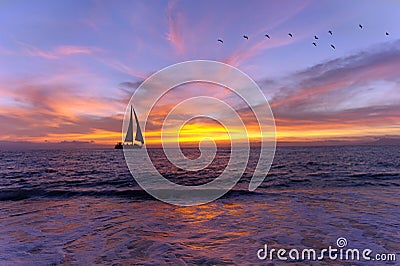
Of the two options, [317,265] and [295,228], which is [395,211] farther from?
[317,265]

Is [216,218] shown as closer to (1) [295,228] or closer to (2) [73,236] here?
(1) [295,228]

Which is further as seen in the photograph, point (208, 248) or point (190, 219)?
point (190, 219)

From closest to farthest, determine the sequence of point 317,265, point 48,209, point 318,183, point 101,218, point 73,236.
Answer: point 317,265
point 73,236
point 101,218
point 48,209
point 318,183

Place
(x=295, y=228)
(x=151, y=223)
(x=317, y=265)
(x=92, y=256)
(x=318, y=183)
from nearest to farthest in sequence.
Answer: (x=317, y=265) → (x=92, y=256) → (x=295, y=228) → (x=151, y=223) → (x=318, y=183)

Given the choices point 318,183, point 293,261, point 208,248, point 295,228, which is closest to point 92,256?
point 208,248

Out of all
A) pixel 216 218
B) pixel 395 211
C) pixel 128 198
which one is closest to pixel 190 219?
pixel 216 218

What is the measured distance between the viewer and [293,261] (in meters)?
7.73

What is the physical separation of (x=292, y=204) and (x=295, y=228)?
5.43m

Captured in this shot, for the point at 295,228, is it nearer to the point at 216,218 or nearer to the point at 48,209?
the point at 216,218

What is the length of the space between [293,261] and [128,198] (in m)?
14.2

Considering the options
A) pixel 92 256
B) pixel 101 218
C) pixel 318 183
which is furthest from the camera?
pixel 318 183

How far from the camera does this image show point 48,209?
15.6 metres

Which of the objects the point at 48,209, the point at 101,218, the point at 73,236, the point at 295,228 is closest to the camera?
the point at 73,236

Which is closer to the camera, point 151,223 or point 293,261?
point 293,261
